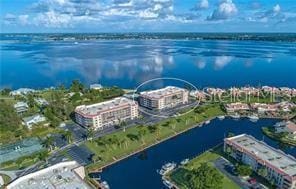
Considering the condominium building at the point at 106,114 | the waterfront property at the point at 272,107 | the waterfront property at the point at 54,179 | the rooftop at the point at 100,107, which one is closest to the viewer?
the waterfront property at the point at 54,179

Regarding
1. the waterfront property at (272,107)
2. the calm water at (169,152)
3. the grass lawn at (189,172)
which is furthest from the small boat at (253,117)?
the grass lawn at (189,172)

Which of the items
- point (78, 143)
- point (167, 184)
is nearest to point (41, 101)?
point (78, 143)

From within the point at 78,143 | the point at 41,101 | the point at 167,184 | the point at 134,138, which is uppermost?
the point at 41,101

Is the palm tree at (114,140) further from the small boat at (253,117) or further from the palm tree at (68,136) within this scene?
the small boat at (253,117)

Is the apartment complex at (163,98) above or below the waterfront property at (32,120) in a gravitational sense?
above

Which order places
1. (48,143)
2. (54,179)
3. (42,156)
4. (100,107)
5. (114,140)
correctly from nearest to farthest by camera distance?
(54,179) < (42,156) < (48,143) < (114,140) < (100,107)

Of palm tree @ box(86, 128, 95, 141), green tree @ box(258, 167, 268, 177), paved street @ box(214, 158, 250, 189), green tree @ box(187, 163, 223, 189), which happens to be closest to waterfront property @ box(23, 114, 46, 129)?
palm tree @ box(86, 128, 95, 141)

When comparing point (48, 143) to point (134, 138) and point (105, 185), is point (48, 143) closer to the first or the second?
point (134, 138)
